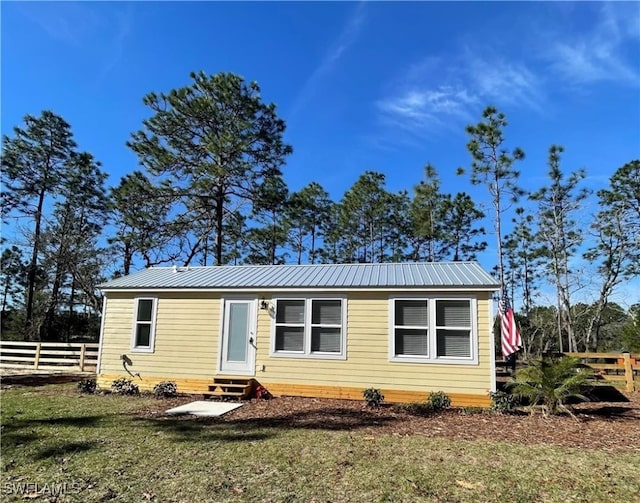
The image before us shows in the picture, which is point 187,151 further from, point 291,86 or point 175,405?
point 175,405

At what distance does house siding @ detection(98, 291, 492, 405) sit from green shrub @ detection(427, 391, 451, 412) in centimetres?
34

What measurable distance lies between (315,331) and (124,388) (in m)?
5.16

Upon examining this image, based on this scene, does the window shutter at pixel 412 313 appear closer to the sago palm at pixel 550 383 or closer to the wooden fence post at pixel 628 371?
the sago palm at pixel 550 383

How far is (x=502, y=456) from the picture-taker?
5.26 m

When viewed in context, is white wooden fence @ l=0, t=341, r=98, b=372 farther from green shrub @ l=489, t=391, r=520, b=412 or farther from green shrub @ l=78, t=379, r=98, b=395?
green shrub @ l=489, t=391, r=520, b=412

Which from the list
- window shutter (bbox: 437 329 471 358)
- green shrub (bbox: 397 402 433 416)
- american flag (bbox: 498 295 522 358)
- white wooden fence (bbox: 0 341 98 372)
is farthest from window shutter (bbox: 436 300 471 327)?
white wooden fence (bbox: 0 341 98 372)

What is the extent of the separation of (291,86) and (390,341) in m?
9.87

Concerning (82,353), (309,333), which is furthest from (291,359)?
(82,353)

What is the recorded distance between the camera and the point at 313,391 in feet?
31.9

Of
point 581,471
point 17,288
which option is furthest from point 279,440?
point 17,288

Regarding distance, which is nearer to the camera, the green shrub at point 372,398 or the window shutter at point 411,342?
the green shrub at point 372,398

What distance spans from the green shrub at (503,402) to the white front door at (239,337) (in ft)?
18.3

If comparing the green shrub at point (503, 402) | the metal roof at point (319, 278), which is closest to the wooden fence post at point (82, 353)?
the metal roof at point (319, 278)

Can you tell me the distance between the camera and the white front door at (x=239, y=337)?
10281mm
